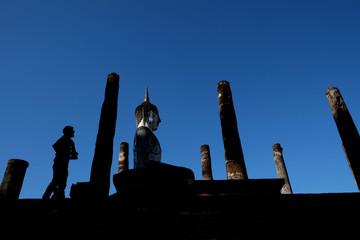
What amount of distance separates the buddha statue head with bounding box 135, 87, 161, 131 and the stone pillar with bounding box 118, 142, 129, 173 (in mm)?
8162

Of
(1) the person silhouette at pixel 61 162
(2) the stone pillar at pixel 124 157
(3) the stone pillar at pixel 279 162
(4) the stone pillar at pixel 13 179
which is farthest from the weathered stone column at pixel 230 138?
(3) the stone pillar at pixel 279 162

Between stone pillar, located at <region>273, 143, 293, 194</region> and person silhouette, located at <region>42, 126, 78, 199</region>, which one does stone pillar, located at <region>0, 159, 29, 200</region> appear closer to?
person silhouette, located at <region>42, 126, 78, 199</region>

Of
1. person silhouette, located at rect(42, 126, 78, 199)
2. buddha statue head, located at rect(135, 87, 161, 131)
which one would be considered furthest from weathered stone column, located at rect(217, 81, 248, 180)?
person silhouette, located at rect(42, 126, 78, 199)

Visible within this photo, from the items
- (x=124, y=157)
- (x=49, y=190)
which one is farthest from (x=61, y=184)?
(x=124, y=157)

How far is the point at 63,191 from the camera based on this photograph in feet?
16.9

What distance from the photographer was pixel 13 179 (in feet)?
29.8

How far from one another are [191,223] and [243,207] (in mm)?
760

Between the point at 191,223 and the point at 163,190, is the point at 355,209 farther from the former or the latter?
the point at 163,190

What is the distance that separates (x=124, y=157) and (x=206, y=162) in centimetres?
469

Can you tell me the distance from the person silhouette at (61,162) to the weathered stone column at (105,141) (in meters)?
0.94

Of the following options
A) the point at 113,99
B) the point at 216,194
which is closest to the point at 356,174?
the point at 216,194

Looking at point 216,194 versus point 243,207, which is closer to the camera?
point 243,207

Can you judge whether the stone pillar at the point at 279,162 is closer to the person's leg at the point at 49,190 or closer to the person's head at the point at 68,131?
the person's head at the point at 68,131

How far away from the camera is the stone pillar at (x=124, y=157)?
13.2m
